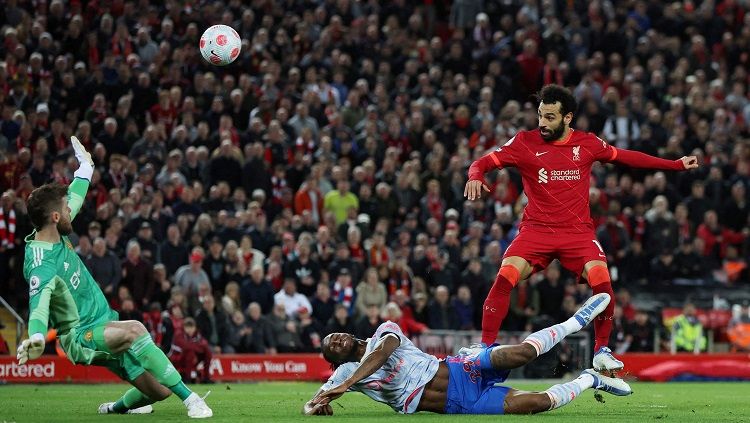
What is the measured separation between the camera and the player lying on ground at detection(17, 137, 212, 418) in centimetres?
1034

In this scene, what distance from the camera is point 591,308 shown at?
1170cm

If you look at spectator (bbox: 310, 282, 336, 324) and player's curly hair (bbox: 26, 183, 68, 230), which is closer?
player's curly hair (bbox: 26, 183, 68, 230)

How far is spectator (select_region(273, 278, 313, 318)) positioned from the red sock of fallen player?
8.93m

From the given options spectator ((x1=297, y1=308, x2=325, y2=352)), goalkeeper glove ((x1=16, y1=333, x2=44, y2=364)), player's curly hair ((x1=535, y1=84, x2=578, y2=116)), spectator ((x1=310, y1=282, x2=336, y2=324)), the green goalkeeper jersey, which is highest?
player's curly hair ((x1=535, y1=84, x2=578, y2=116))

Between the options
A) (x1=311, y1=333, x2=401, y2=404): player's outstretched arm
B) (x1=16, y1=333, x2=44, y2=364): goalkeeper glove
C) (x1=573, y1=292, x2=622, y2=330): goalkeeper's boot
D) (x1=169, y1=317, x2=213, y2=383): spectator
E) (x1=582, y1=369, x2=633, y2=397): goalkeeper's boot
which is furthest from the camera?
(x1=169, y1=317, x2=213, y2=383): spectator

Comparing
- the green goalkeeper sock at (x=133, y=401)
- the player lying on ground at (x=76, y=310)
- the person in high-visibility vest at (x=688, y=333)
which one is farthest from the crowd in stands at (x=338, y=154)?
the player lying on ground at (x=76, y=310)

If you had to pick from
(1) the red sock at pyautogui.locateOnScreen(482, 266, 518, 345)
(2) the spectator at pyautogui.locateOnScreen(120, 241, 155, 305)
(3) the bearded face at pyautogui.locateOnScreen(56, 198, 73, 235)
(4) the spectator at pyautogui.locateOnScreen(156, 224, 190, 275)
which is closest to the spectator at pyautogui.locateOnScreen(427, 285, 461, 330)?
(4) the spectator at pyautogui.locateOnScreen(156, 224, 190, 275)

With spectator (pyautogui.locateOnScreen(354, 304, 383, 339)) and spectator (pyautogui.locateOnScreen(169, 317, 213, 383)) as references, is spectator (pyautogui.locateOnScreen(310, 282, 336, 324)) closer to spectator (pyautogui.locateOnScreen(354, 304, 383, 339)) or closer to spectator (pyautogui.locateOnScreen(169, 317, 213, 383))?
spectator (pyautogui.locateOnScreen(354, 304, 383, 339))

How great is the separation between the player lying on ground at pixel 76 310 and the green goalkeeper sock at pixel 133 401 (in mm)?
406

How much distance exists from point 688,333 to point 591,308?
36.7 feet

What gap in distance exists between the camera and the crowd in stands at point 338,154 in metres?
20.8

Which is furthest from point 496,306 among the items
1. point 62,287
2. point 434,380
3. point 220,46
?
point 220,46

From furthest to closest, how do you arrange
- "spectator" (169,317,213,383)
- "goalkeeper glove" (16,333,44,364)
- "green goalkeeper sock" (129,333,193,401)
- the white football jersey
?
"spectator" (169,317,213,383) < the white football jersey < "green goalkeeper sock" (129,333,193,401) < "goalkeeper glove" (16,333,44,364)

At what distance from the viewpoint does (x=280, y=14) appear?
26.1 m
